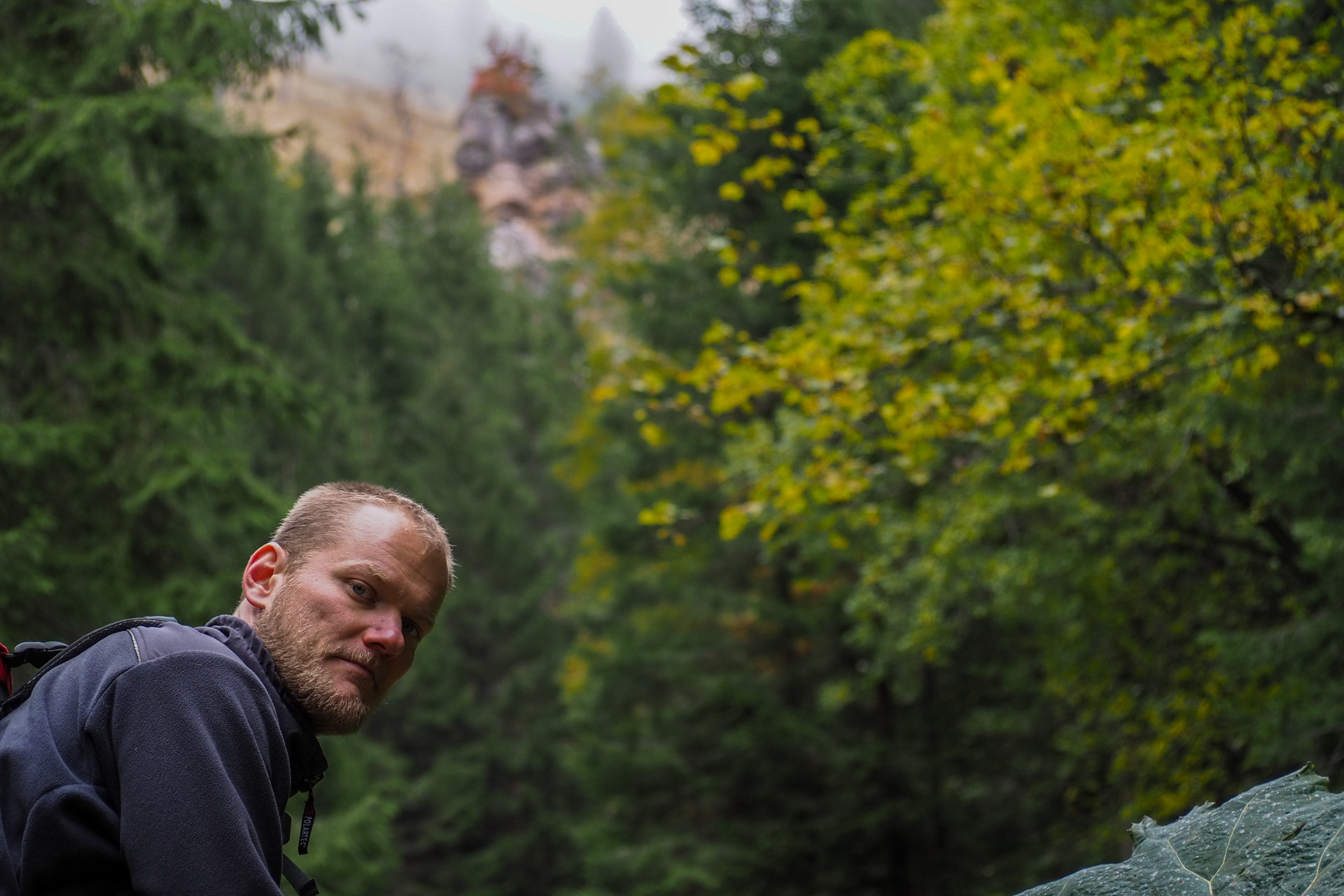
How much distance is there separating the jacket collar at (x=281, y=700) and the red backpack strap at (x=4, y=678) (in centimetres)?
28

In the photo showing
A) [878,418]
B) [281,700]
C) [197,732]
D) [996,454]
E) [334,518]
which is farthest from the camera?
[878,418]

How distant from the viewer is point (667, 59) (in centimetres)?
532

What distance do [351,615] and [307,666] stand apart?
94 mm

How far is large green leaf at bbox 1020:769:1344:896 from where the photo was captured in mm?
1272

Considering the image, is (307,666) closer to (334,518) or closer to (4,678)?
(334,518)

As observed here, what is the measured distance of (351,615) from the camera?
1590 mm

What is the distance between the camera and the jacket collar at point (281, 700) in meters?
1.50

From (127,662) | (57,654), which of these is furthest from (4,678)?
(127,662)

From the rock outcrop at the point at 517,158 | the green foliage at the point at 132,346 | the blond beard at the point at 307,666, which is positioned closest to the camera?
the blond beard at the point at 307,666

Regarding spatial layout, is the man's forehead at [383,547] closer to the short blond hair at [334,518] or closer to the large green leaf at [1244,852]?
the short blond hair at [334,518]

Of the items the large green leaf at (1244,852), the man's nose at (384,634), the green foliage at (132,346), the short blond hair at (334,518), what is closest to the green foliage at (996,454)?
the green foliage at (132,346)

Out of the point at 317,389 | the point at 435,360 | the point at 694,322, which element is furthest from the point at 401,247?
the point at 317,389

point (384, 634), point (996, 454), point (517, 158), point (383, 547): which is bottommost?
point (384, 634)

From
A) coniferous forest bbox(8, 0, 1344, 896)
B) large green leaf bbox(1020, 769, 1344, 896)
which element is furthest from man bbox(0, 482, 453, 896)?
coniferous forest bbox(8, 0, 1344, 896)
